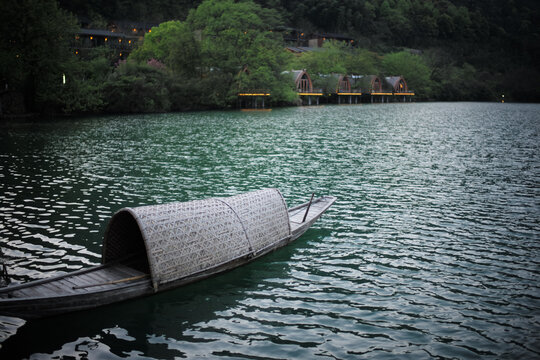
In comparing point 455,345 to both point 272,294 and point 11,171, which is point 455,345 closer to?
point 272,294

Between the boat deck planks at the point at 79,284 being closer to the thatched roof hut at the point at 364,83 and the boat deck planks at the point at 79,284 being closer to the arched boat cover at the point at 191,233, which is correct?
the arched boat cover at the point at 191,233

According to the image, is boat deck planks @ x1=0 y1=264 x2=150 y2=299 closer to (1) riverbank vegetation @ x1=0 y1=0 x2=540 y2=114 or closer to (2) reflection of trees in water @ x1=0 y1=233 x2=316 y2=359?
(2) reflection of trees in water @ x1=0 y1=233 x2=316 y2=359

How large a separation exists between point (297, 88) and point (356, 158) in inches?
2547

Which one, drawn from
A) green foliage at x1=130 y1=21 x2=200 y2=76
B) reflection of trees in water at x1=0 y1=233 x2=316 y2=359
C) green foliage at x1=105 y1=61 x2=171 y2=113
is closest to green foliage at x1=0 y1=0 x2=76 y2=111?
green foliage at x1=105 y1=61 x2=171 y2=113

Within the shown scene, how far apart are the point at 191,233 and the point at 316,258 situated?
409 cm

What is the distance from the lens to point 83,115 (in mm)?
56500

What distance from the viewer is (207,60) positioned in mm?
76750

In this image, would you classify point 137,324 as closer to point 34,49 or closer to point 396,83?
point 34,49

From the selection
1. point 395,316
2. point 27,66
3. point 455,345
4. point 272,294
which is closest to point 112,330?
point 272,294

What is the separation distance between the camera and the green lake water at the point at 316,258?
8555mm

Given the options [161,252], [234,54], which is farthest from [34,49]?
[161,252]

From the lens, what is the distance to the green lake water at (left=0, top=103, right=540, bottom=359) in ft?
28.1

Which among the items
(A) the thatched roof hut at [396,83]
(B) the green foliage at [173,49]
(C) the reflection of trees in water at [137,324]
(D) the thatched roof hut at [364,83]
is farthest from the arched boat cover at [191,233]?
(A) the thatched roof hut at [396,83]

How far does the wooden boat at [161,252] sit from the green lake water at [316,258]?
45 centimetres
